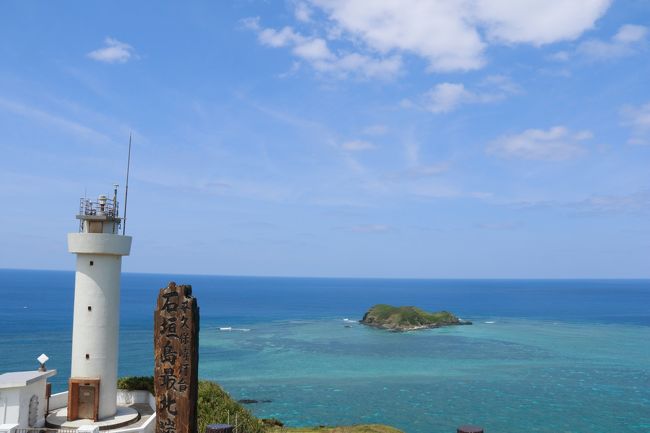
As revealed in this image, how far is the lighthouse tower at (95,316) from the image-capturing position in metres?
19.6

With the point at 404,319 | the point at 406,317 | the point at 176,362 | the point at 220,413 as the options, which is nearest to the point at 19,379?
the point at 220,413

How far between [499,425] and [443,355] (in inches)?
1077

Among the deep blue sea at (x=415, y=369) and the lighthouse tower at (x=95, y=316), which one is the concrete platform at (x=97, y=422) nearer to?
the lighthouse tower at (x=95, y=316)

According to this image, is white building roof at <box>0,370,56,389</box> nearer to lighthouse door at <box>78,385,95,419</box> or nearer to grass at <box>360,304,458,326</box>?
lighthouse door at <box>78,385,95,419</box>

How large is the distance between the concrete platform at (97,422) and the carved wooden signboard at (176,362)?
22.6 feet

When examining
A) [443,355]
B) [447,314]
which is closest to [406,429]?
[443,355]

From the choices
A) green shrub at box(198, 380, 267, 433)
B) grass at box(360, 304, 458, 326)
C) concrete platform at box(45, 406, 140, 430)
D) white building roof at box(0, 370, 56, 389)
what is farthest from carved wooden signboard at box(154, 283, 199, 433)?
grass at box(360, 304, 458, 326)

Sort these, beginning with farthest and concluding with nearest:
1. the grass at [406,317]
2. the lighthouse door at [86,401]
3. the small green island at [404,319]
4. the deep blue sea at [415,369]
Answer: the grass at [406,317], the small green island at [404,319], the deep blue sea at [415,369], the lighthouse door at [86,401]

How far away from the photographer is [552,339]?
7781 cm

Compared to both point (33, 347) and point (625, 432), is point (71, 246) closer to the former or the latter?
point (625, 432)

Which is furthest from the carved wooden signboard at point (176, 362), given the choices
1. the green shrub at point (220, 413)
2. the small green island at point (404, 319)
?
the small green island at point (404, 319)

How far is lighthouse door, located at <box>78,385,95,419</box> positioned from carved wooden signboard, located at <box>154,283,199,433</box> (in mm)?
7622

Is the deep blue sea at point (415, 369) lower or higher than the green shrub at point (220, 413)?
lower

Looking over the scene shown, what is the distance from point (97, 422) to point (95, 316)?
3.84 metres
